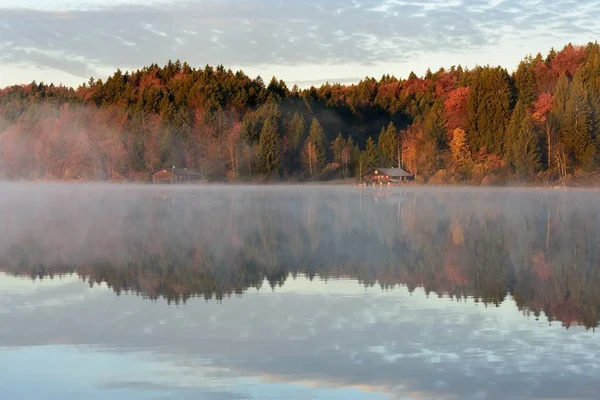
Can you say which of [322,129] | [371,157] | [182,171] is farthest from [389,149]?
[182,171]

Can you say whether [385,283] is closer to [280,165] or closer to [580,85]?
[580,85]

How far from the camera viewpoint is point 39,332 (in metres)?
12.1

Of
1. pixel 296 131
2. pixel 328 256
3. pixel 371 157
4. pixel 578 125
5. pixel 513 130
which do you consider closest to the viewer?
pixel 328 256

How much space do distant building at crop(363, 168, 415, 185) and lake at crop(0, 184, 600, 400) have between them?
12425 centimetres

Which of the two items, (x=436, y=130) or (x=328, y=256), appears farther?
(x=436, y=130)

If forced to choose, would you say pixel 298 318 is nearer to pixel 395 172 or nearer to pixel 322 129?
pixel 395 172

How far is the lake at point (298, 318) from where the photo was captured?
9438 mm

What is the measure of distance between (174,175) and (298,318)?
150888 mm

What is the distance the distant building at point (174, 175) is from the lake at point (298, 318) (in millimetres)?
136193

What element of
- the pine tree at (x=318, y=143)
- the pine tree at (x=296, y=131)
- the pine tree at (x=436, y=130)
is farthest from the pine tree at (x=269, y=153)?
the pine tree at (x=436, y=130)

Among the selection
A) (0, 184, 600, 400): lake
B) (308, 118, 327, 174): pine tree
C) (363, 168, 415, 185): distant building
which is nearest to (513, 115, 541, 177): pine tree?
(363, 168, 415, 185): distant building

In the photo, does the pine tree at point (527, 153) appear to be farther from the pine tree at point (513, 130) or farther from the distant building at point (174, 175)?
the distant building at point (174, 175)

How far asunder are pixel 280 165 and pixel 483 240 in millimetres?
126690

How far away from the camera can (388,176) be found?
152125 mm
